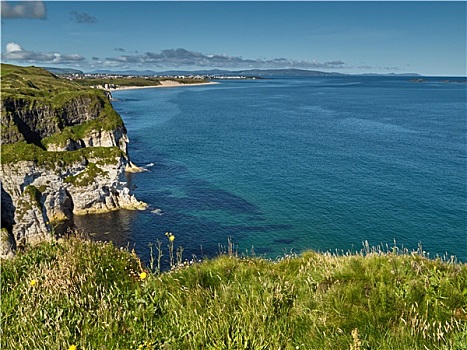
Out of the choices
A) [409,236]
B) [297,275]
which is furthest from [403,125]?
[297,275]

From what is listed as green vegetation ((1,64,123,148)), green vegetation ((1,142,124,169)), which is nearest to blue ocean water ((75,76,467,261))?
green vegetation ((1,142,124,169))

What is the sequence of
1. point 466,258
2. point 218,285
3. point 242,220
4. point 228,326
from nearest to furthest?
point 228,326 → point 218,285 → point 466,258 → point 242,220

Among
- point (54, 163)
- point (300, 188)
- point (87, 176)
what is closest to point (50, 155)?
point (54, 163)

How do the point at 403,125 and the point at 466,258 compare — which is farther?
the point at 403,125

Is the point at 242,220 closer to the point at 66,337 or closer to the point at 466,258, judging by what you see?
the point at 466,258

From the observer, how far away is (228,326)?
19.6 feet

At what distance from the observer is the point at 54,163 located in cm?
5569

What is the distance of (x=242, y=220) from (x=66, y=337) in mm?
49304

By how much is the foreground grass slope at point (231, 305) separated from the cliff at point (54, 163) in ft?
127

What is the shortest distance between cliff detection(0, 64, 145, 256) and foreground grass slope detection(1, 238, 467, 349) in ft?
127

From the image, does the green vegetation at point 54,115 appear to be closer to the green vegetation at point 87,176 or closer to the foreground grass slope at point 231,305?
the green vegetation at point 87,176

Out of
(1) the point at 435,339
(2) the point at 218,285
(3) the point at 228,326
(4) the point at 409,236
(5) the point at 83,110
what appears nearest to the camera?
(1) the point at 435,339

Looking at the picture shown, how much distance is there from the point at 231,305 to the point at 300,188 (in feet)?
196

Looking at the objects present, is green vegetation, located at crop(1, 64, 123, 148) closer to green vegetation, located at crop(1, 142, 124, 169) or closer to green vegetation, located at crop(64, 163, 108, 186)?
green vegetation, located at crop(1, 142, 124, 169)
